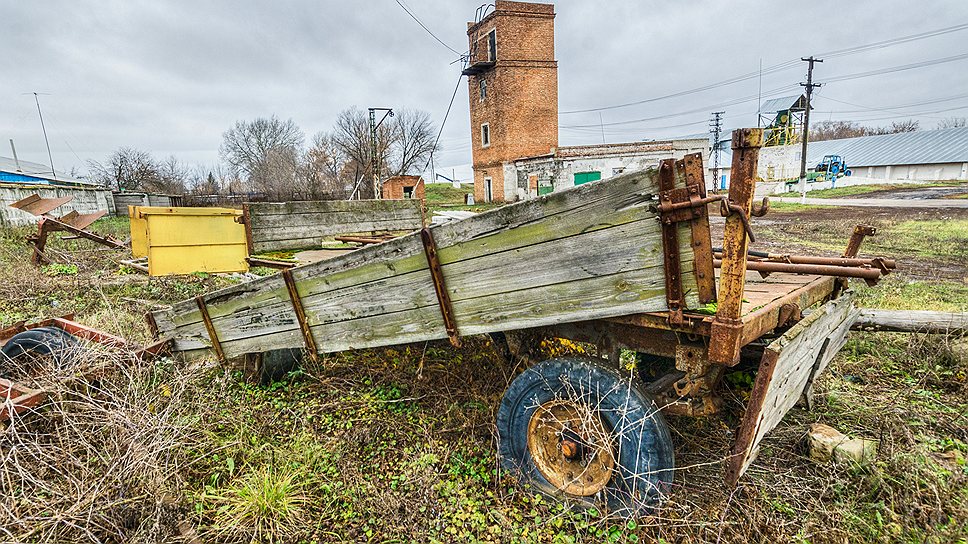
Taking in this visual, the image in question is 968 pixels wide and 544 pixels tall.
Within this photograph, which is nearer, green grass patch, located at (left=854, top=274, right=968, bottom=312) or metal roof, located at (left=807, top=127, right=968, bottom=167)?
green grass patch, located at (left=854, top=274, right=968, bottom=312)

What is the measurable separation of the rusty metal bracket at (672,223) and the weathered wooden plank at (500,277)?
34 millimetres

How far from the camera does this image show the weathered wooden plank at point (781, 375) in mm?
2037

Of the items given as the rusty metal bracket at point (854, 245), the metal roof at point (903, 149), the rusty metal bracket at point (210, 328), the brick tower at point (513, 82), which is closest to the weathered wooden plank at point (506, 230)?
the rusty metal bracket at point (210, 328)

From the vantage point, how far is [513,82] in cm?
2925

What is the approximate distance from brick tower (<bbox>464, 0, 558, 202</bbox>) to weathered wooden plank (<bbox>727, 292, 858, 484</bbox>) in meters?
28.1

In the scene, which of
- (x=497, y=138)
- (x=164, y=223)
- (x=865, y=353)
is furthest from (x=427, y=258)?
(x=497, y=138)

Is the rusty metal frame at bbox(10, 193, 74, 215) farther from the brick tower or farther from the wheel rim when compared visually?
the brick tower

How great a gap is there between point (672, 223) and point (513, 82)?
29.9 metres

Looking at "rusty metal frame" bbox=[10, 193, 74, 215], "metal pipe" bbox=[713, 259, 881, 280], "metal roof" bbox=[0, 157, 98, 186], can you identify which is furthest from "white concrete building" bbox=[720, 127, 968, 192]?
"metal roof" bbox=[0, 157, 98, 186]

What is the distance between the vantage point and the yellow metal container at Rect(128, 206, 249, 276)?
6797mm

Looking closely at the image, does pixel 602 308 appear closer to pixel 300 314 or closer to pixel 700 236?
pixel 700 236

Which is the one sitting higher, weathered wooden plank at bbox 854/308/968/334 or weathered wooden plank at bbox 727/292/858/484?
weathered wooden plank at bbox 727/292/858/484

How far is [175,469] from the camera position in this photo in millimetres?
2615

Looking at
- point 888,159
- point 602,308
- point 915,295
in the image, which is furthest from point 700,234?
point 888,159
